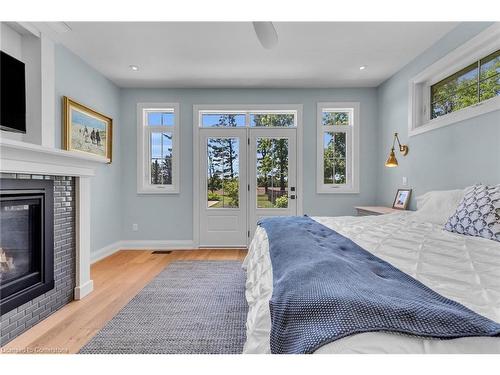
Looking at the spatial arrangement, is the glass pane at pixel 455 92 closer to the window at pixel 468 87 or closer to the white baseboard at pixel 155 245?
the window at pixel 468 87

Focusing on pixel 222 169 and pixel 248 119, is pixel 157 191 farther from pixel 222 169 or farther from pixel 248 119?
pixel 248 119

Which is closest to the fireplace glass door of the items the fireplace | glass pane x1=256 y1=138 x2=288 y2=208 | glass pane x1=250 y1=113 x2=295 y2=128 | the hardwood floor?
the fireplace

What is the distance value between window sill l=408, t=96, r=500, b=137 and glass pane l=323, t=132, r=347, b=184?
1.19m

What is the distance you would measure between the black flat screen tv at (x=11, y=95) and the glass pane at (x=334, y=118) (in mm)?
3758

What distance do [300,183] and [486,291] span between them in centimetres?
353

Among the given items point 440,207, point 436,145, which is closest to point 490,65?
point 436,145

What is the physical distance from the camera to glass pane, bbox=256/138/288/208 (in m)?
4.31

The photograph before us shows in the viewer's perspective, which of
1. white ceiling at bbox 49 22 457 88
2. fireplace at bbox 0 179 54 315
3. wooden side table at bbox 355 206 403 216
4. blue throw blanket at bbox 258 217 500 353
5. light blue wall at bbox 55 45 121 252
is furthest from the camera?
wooden side table at bbox 355 206 403 216

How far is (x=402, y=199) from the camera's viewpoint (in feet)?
11.2

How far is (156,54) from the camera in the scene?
3156mm

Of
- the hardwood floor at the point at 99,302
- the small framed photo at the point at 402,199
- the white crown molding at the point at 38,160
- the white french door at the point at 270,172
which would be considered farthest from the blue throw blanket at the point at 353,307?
the white french door at the point at 270,172

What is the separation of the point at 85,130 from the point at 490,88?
166 inches

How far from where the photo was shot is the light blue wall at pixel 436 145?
87.9 inches

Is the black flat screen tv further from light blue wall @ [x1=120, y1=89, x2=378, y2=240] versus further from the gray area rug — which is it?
light blue wall @ [x1=120, y1=89, x2=378, y2=240]
